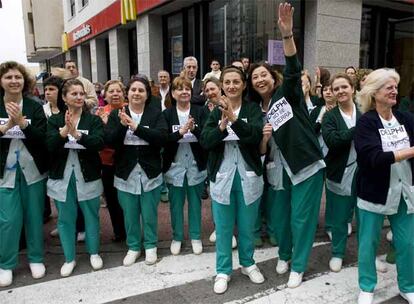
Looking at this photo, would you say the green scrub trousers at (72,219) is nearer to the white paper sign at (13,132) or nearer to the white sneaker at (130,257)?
the white sneaker at (130,257)

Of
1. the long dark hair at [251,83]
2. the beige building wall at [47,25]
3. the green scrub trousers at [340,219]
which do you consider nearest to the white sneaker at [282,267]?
the green scrub trousers at [340,219]

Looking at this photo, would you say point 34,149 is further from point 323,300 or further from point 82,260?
point 323,300

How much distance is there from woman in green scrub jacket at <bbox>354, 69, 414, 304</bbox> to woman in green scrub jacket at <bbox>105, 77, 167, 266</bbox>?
6.34ft

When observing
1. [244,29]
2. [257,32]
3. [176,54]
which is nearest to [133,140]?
[257,32]

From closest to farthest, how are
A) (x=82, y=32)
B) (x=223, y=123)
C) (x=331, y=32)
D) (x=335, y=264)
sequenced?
(x=223, y=123) < (x=335, y=264) < (x=331, y=32) < (x=82, y=32)

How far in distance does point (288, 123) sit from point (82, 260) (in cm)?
267

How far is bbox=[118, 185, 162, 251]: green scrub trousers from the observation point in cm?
404

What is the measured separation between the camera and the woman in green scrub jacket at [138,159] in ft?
12.9

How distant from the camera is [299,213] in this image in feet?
11.3

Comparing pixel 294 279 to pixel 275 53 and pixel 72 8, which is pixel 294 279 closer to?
pixel 275 53

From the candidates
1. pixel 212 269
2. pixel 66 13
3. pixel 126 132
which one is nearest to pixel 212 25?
pixel 126 132

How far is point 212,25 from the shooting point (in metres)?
10.3

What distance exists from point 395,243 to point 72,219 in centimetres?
301

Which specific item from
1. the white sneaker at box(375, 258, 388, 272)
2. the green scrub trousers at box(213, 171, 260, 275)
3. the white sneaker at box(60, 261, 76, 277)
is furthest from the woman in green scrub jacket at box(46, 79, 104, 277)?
the white sneaker at box(375, 258, 388, 272)
